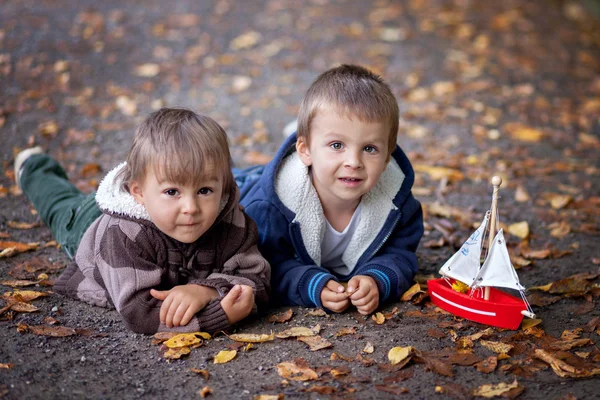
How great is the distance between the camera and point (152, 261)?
3186mm

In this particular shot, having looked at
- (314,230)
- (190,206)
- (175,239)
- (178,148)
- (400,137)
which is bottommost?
(400,137)

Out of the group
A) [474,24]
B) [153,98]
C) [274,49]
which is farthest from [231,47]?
[474,24]

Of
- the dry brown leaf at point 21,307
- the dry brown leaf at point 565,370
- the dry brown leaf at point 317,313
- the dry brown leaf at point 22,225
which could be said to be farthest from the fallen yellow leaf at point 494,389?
the dry brown leaf at point 22,225

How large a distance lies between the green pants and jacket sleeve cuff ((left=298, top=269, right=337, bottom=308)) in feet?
4.31

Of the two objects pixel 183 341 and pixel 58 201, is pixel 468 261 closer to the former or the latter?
pixel 183 341

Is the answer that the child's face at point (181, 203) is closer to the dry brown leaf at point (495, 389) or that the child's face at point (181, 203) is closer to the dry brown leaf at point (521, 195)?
the dry brown leaf at point (495, 389)

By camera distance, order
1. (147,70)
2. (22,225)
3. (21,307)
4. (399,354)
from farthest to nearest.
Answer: (147,70) → (22,225) → (21,307) → (399,354)

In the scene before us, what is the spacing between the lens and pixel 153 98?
724 centimetres

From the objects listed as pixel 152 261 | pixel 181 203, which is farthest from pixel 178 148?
pixel 152 261

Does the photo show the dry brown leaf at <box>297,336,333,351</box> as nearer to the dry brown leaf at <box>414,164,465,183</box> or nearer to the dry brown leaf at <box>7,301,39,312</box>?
the dry brown leaf at <box>7,301,39,312</box>

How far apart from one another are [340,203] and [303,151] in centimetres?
37

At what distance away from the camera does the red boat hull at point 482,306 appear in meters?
3.30

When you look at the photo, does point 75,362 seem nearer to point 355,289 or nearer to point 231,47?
point 355,289

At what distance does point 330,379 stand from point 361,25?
296 inches
